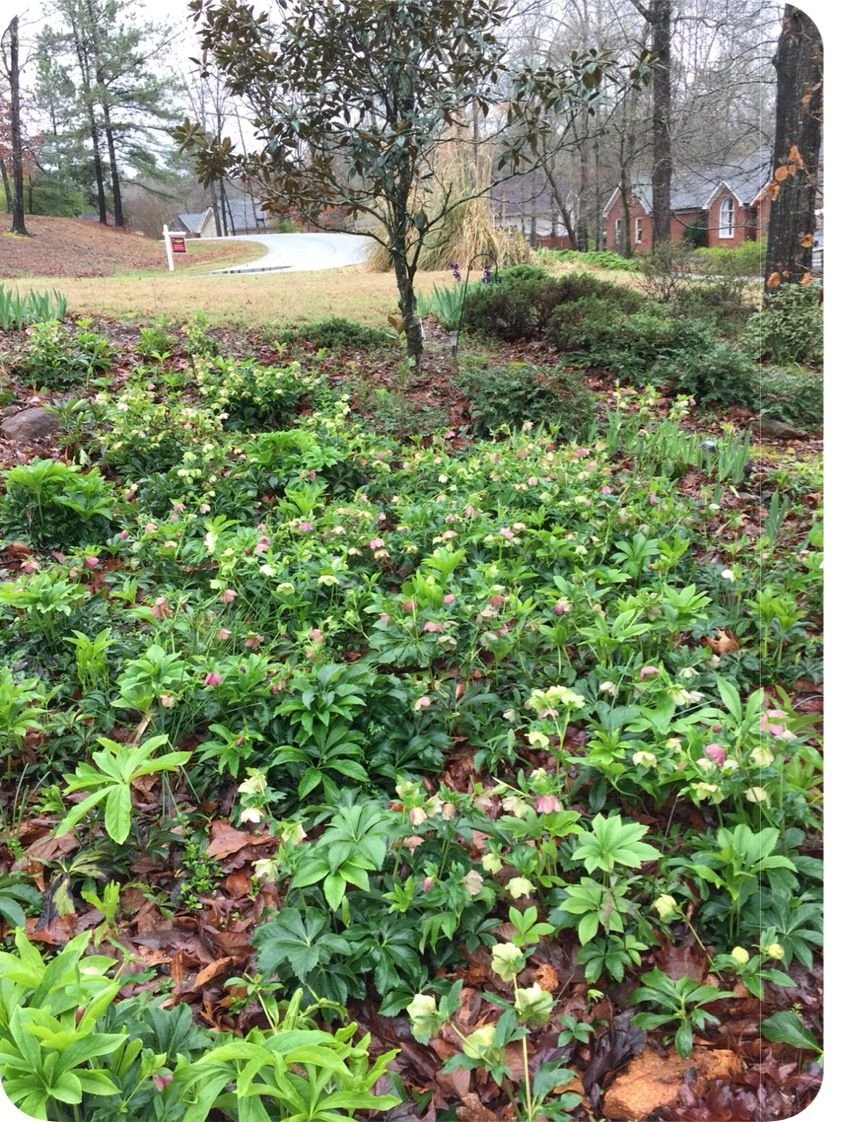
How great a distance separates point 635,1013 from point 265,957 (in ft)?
2.25

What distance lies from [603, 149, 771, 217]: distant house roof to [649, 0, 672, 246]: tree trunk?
0.05 meters

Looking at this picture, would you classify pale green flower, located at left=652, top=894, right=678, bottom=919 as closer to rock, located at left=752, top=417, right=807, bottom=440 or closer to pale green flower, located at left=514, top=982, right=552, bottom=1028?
pale green flower, located at left=514, top=982, right=552, bottom=1028

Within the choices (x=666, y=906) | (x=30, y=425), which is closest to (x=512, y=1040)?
(x=666, y=906)

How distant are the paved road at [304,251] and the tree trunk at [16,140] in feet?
3.03

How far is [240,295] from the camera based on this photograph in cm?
404

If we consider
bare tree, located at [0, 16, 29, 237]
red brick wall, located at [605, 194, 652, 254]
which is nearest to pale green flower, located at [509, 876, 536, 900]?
bare tree, located at [0, 16, 29, 237]

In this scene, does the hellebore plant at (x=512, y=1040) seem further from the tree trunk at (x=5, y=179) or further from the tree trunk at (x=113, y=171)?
the tree trunk at (x=5, y=179)

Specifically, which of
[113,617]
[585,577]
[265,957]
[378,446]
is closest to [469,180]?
[378,446]

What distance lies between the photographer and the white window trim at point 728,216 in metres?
2.46

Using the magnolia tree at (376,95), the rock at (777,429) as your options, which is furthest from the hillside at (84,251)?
the rock at (777,429)

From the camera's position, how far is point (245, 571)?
2.54 meters

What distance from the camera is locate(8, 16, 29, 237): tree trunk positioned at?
281cm

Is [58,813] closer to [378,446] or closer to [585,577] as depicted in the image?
[585,577]

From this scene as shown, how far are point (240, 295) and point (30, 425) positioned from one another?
4.18ft
